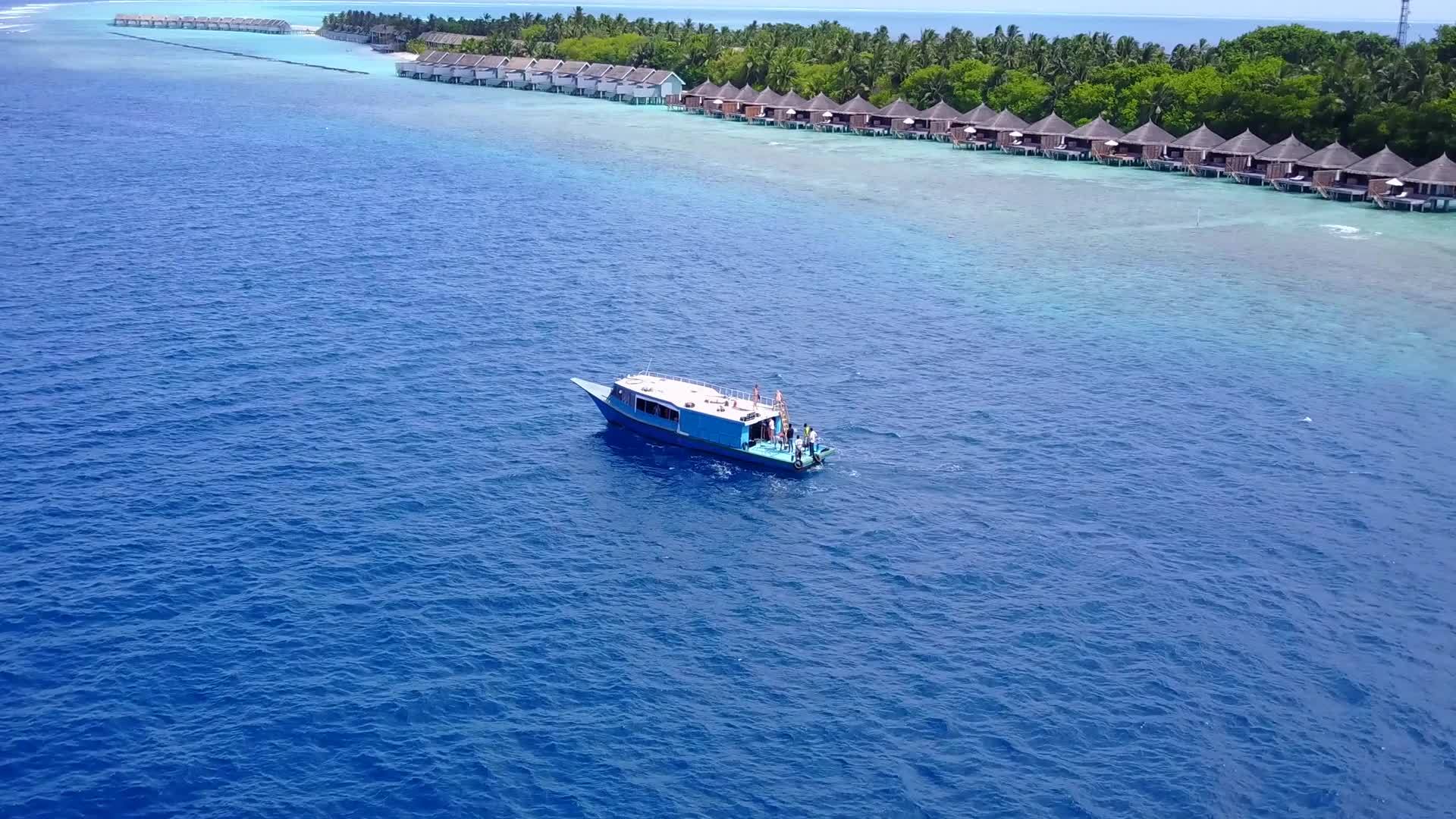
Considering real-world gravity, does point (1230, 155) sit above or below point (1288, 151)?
below

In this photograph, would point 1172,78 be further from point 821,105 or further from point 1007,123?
point 821,105

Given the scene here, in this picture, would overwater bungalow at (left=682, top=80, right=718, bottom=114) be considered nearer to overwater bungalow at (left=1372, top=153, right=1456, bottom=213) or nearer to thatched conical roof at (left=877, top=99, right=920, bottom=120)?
thatched conical roof at (left=877, top=99, right=920, bottom=120)

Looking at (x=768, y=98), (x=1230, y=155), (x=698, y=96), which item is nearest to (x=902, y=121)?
(x=768, y=98)

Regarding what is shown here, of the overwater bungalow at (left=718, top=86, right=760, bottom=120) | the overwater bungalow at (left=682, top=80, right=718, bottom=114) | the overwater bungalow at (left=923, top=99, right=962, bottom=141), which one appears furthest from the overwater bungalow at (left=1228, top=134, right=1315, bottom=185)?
the overwater bungalow at (left=682, top=80, right=718, bottom=114)

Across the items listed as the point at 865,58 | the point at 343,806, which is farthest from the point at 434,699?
the point at 865,58

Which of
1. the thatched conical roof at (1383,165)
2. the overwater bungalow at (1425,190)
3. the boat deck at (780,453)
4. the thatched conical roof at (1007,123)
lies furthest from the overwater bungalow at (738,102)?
the boat deck at (780,453)

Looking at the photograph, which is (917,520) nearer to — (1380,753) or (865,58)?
(1380,753)
